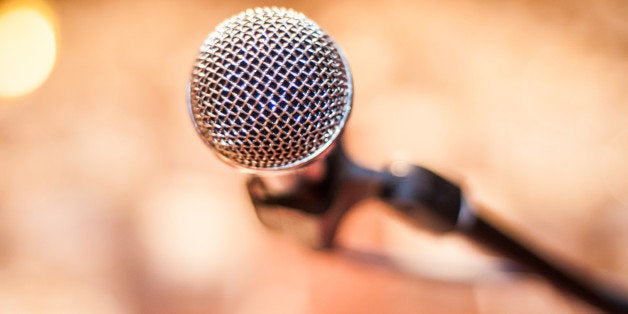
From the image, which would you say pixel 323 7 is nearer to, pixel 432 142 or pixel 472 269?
pixel 432 142

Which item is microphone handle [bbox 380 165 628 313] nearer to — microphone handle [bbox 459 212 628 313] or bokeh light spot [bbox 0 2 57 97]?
microphone handle [bbox 459 212 628 313]

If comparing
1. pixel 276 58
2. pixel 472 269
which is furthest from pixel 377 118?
pixel 276 58

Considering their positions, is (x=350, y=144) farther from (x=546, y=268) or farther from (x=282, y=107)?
(x=282, y=107)

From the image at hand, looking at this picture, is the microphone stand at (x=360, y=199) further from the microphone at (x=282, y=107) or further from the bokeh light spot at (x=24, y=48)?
the bokeh light spot at (x=24, y=48)

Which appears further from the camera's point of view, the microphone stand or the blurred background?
the blurred background

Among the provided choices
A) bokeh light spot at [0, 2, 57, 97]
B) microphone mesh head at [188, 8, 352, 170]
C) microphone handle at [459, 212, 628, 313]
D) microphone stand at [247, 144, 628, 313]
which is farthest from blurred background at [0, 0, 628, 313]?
microphone mesh head at [188, 8, 352, 170]

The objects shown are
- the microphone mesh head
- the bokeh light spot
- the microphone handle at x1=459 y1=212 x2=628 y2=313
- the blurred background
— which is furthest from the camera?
the bokeh light spot

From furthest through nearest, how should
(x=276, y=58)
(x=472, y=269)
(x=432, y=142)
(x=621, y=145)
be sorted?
(x=432, y=142)
(x=621, y=145)
(x=472, y=269)
(x=276, y=58)

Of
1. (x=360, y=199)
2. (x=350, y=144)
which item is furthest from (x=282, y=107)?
(x=350, y=144)
